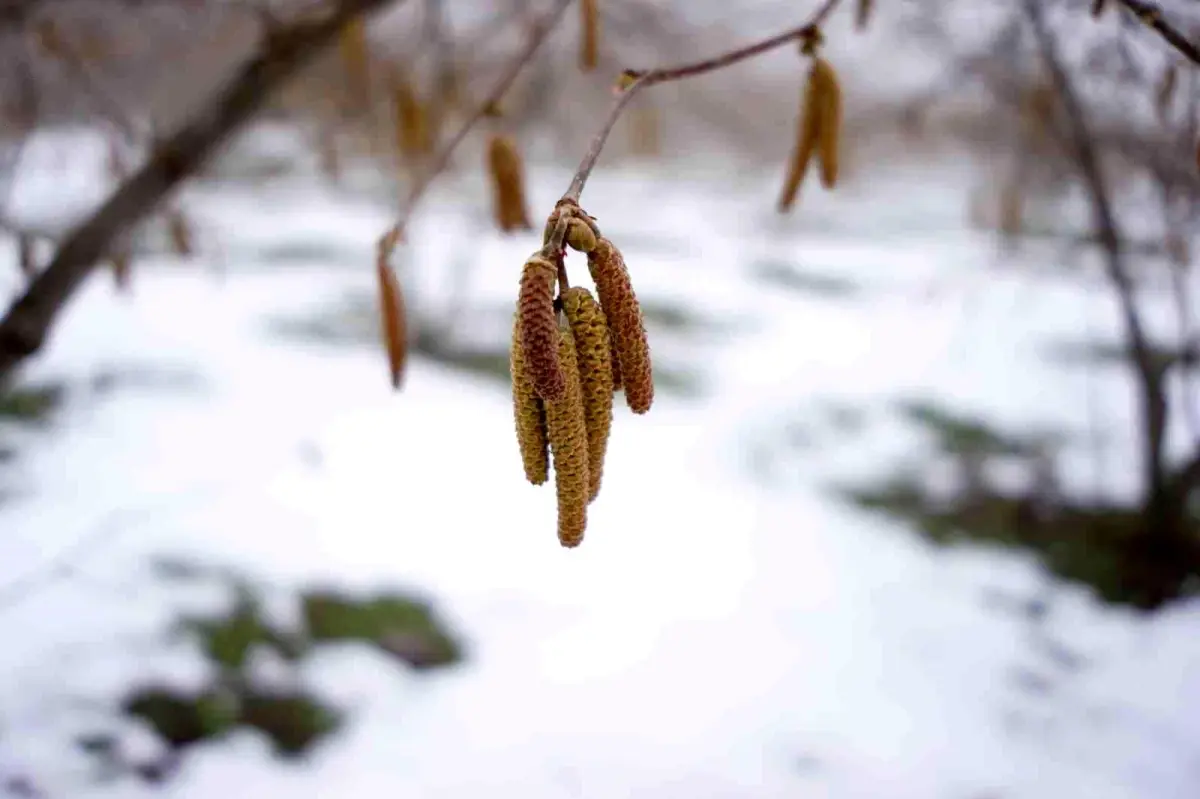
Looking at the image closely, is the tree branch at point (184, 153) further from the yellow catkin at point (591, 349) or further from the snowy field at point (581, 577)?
the yellow catkin at point (591, 349)

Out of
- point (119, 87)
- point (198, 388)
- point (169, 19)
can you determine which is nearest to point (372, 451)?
point (198, 388)

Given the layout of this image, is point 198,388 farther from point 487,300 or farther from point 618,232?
point 618,232

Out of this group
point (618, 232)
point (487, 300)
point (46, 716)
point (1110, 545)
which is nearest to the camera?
point (46, 716)

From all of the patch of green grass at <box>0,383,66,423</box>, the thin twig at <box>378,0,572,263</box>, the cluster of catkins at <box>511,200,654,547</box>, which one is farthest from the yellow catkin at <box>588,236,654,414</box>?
the patch of green grass at <box>0,383,66,423</box>

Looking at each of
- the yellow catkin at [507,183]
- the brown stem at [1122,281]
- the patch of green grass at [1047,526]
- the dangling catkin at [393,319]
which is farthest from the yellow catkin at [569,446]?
the patch of green grass at [1047,526]

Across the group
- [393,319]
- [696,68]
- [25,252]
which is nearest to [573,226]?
[696,68]

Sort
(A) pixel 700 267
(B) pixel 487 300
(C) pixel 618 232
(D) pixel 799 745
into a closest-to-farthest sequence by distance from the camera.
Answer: (D) pixel 799 745 → (B) pixel 487 300 → (A) pixel 700 267 → (C) pixel 618 232
